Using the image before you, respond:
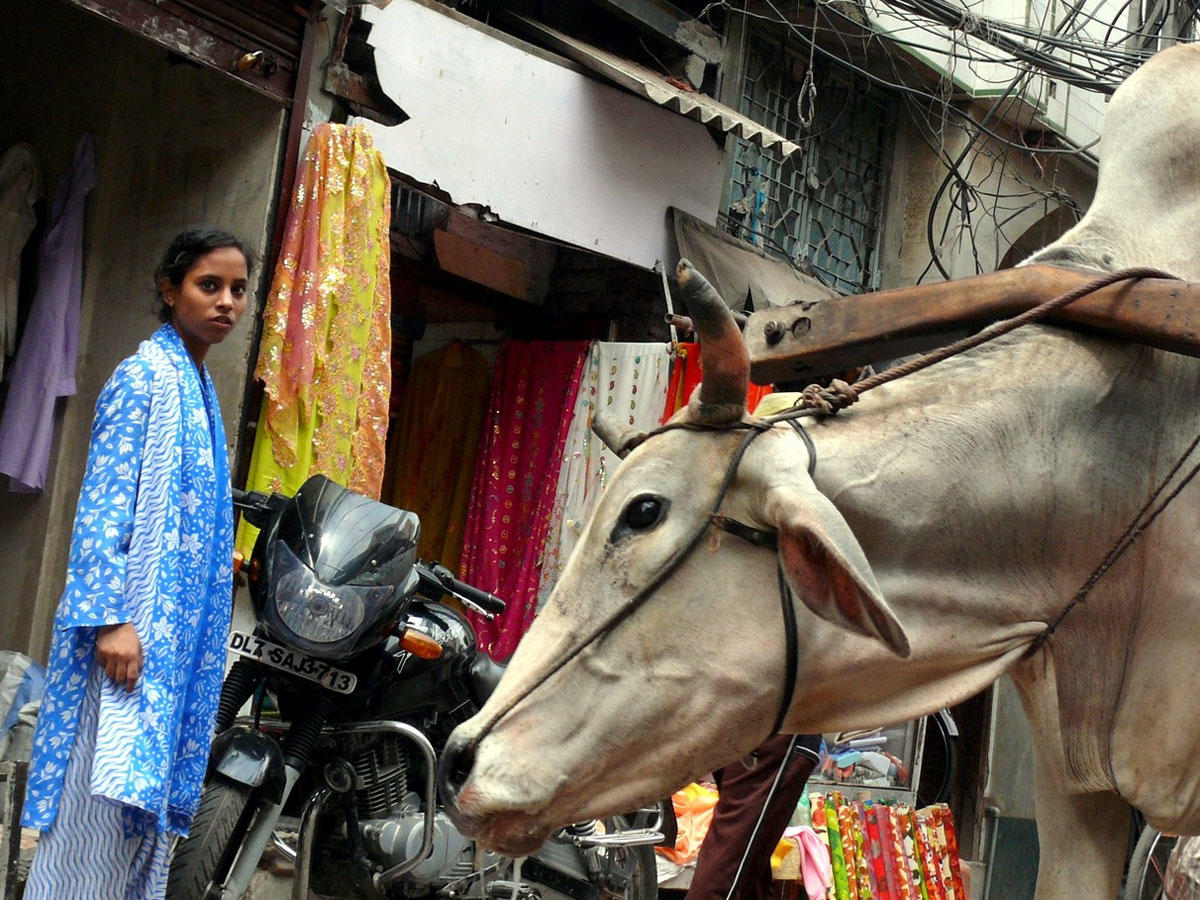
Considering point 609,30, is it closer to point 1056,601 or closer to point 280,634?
point 280,634

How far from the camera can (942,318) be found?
2533mm

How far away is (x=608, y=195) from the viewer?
7172 millimetres

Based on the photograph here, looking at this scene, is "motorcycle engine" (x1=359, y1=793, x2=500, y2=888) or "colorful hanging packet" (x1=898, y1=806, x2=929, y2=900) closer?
"motorcycle engine" (x1=359, y1=793, x2=500, y2=888)

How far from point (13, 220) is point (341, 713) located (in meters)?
2.96

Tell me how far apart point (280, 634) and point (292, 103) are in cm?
263

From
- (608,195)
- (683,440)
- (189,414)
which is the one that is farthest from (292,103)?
(683,440)

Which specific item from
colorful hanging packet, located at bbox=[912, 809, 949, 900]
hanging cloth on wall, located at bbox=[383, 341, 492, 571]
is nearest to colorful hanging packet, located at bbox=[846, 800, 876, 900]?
colorful hanging packet, located at bbox=[912, 809, 949, 900]

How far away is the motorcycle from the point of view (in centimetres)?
373

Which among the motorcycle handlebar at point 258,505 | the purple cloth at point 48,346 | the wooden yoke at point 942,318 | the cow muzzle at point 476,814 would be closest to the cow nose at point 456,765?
the cow muzzle at point 476,814

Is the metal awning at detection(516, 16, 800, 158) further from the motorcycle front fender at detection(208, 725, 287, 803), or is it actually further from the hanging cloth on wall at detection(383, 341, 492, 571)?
the motorcycle front fender at detection(208, 725, 287, 803)

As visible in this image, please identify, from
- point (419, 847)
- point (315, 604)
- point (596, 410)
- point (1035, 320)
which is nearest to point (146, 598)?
point (315, 604)

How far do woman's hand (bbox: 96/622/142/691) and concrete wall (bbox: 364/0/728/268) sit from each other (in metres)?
3.39

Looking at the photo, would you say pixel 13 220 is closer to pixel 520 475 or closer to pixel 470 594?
pixel 470 594

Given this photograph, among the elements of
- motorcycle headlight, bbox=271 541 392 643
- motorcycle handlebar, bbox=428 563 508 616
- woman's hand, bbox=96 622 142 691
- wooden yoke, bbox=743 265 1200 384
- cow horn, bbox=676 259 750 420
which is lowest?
woman's hand, bbox=96 622 142 691
